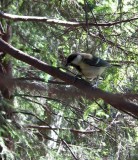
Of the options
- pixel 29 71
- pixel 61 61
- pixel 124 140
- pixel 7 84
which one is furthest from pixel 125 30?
pixel 7 84

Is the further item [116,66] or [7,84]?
[116,66]

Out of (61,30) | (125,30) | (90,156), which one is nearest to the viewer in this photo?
(125,30)

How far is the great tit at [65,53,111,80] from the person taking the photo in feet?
15.1

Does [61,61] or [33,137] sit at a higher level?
[61,61]

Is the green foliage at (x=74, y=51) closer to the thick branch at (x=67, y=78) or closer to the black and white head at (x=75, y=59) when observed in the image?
the black and white head at (x=75, y=59)

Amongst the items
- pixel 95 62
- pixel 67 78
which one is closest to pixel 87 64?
pixel 95 62

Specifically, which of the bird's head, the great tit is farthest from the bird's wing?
the bird's head

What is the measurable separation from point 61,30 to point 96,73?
1420 millimetres

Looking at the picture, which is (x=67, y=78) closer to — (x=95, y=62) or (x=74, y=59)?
(x=74, y=59)

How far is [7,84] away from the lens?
1229 mm

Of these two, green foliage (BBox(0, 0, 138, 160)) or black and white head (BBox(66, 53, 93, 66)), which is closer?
black and white head (BBox(66, 53, 93, 66))

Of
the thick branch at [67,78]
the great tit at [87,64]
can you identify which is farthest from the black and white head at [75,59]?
the thick branch at [67,78]

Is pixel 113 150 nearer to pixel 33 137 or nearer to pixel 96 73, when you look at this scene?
pixel 33 137

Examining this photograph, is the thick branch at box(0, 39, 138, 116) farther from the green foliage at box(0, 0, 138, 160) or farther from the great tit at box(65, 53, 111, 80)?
the great tit at box(65, 53, 111, 80)
